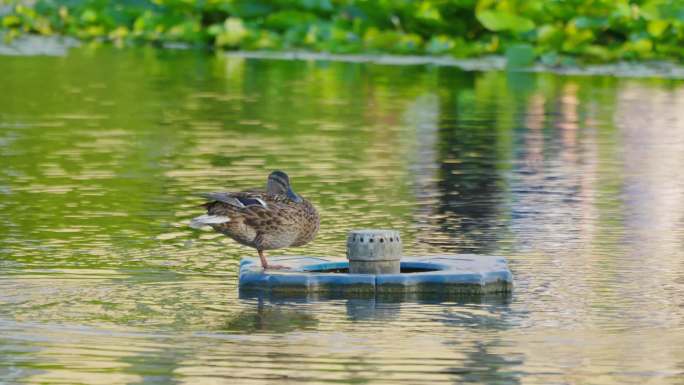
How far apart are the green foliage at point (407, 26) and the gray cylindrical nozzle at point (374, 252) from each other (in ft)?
61.3

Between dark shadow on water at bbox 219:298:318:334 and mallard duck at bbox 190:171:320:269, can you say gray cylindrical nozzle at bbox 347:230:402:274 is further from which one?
dark shadow on water at bbox 219:298:318:334

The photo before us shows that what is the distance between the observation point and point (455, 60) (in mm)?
31672

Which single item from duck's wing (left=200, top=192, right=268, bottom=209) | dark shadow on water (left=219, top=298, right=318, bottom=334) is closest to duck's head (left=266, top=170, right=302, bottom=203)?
duck's wing (left=200, top=192, right=268, bottom=209)

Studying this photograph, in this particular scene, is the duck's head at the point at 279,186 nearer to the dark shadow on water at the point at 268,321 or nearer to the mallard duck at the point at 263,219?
the mallard duck at the point at 263,219

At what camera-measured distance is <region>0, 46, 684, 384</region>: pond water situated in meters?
A: 9.79

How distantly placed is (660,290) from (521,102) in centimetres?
1334

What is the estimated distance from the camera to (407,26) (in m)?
33.2

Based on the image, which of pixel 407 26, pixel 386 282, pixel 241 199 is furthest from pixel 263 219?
pixel 407 26

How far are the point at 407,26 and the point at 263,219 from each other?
71.0 ft

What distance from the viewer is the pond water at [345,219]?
32.1 ft

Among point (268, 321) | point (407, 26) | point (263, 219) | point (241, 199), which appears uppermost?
point (241, 199)

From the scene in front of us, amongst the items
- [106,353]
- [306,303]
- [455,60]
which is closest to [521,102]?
[455,60]

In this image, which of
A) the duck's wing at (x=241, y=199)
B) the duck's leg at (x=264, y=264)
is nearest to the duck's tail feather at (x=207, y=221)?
the duck's wing at (x=241, y=199)

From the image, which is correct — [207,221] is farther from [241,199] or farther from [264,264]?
[264,264]
